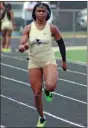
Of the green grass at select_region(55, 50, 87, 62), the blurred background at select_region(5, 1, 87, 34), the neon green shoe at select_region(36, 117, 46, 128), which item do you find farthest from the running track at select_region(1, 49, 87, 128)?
the blurred background at select_region(5, 1, 87, 34)

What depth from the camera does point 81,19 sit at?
27.2 metres

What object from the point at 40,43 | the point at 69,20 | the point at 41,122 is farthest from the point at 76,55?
the point at 40,43

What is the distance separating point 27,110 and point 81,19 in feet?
49.3

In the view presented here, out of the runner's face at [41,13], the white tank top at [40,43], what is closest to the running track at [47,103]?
the white tank top at [40,43]

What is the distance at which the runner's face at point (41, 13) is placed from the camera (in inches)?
282

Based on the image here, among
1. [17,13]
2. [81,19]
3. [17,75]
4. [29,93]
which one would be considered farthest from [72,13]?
[29,93]

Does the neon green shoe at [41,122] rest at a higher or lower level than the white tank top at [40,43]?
lower

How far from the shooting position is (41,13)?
7172 mm

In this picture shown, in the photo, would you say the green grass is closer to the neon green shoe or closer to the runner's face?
the neon green shoe

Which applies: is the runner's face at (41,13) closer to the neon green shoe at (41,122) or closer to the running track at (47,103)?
the neon green shoe at (41,122)

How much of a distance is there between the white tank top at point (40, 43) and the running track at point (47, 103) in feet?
11.6

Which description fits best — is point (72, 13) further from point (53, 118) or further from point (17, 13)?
point (53, 118)

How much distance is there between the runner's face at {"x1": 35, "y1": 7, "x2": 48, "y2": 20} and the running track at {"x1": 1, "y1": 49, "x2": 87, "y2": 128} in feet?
14.0

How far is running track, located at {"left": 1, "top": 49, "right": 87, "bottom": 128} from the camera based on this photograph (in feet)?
37.9
